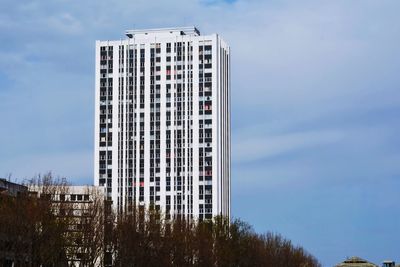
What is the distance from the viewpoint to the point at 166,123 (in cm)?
19525

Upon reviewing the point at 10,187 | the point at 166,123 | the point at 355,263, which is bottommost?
the point at 355,263

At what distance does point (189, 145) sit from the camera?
19175 cm

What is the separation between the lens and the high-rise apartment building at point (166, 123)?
190250mm

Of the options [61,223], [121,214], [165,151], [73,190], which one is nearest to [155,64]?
[165,151]

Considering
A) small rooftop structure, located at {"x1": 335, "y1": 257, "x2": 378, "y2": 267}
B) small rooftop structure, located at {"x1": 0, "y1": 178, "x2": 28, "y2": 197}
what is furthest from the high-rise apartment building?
small rooftop structure, located at {"x1": 0, "y1": 178, "x2": 28, "y2": 197}

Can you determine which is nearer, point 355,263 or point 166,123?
point 355,263

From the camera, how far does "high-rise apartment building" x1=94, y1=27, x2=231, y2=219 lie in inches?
7490

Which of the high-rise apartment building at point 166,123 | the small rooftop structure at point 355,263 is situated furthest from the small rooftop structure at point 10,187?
the high-rise apartment building at point 166,123

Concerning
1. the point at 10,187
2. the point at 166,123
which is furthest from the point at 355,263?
the point at 10,187

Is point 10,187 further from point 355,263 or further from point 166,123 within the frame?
point 166,123

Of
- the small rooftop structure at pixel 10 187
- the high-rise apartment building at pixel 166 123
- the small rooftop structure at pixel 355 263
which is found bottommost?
the small rooftop structure at pixel 355 263

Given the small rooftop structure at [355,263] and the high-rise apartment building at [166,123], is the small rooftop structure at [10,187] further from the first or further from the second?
the high-rise apartment building at [166,123]

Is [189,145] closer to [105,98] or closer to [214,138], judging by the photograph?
[214,138]

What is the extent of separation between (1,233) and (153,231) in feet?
78.3
